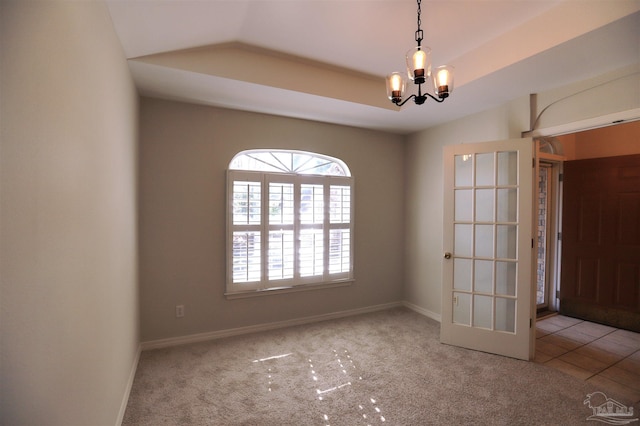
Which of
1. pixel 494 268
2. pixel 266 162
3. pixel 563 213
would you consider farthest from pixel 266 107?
pixel 563 213

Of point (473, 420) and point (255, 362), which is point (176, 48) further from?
point (473, 420)

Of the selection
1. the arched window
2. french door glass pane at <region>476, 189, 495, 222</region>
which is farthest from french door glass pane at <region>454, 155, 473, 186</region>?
the arched window

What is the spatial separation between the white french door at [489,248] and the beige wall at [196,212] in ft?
4.72

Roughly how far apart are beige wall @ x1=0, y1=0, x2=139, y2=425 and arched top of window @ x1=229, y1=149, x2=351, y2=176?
1671mm

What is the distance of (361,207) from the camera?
13.3ft

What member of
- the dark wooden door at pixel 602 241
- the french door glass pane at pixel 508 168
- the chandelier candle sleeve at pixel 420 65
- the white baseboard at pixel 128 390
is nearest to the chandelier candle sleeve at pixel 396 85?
the chandelier candle sleeve at pixel 420 65

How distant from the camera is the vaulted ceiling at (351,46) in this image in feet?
6.26

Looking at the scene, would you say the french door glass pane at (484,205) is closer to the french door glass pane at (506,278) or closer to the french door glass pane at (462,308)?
the french door glass pane at (506,278)

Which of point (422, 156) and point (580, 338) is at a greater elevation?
point (422, 156)

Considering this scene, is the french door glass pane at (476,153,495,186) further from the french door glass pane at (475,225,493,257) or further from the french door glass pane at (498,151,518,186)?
the french door glass pane at (475,225,493,257)

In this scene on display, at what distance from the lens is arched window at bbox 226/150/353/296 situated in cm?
329

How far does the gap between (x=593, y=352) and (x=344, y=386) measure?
2595 mm

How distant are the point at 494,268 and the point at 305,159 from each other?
2.43 metres

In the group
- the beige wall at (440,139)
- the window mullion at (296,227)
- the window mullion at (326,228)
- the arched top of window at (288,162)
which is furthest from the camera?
the window mullion at (326,228)
